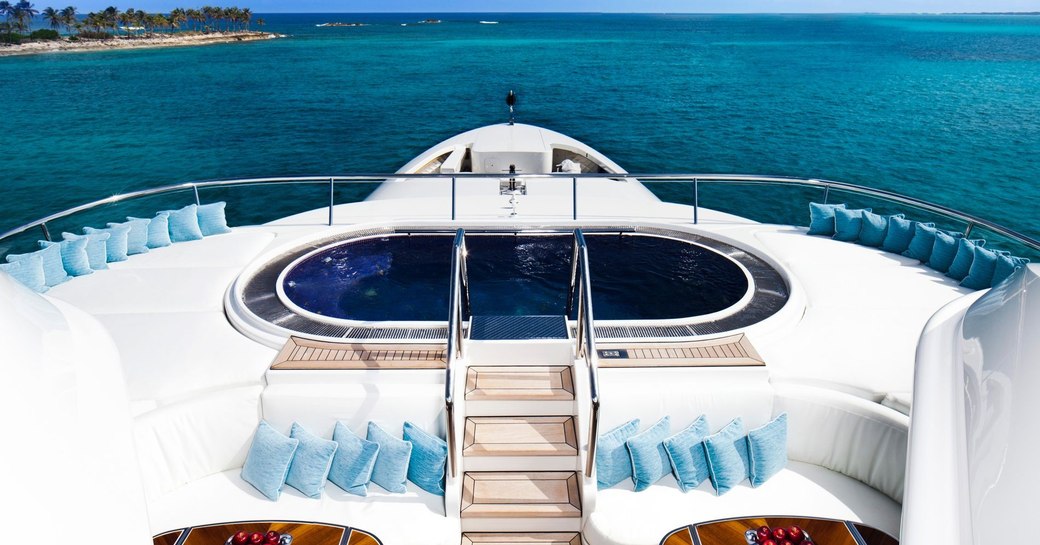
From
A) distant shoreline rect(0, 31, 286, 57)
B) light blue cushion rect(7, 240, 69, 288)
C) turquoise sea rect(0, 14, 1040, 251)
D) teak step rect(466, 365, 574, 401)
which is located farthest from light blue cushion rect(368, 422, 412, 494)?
distant shoreline rect(0, 31, 286, 57)

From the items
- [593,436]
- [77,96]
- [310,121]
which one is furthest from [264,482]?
[77,96]

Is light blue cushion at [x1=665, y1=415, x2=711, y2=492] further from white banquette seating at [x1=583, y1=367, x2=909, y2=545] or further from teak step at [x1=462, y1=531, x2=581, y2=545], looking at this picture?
teak step at [x1=462, y1=531, x2=581, y2=545]

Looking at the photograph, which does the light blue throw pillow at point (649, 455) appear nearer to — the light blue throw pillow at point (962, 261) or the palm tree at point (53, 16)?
the light blue throw pillow at point (962, 261)

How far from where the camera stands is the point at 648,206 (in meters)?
8.02

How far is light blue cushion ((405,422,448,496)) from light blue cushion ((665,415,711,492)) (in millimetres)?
1477

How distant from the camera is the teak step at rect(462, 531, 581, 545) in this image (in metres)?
4.24

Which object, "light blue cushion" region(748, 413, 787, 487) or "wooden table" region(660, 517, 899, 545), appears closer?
"wooden table" region(660, 517, 899, 545)

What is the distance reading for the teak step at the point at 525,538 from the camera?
4.24m

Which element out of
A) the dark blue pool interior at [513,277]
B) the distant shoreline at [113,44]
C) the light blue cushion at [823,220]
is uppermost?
the distant shoreline at [113,44]

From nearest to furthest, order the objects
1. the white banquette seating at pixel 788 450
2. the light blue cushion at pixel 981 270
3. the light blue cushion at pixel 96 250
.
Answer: the white banquette seating at pixel 788 450, the light blue cushion at pixel 981 270, the light blue cushion at pixel 96 250

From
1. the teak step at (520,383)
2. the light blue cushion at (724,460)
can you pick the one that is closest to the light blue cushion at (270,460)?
the teak step at (520,383)

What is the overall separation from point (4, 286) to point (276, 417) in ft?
8.20

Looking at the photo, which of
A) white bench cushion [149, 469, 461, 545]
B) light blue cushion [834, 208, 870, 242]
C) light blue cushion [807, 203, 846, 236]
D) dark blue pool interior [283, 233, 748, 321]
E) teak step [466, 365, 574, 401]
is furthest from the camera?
Answer: light blue cushion [807, 203, 846, 236]

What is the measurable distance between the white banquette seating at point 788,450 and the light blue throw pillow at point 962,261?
248cm
